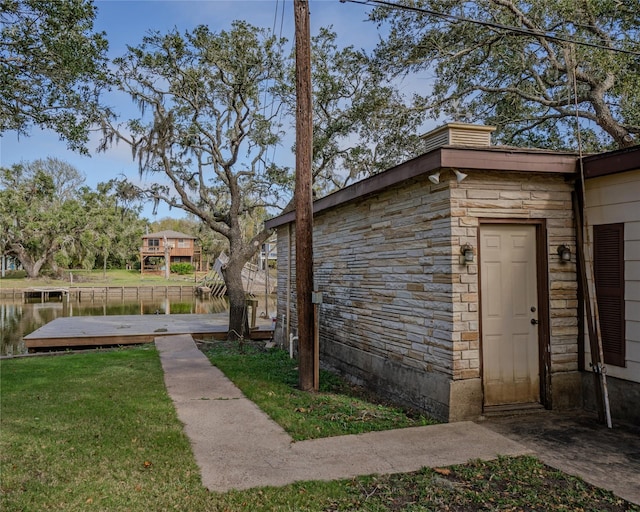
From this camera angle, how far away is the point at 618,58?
30.3ft

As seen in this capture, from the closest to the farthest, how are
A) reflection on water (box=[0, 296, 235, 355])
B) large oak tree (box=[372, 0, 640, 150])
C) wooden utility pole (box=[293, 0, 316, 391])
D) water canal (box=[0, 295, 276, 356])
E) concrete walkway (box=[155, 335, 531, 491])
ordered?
concrete walkway (box=[155, 335, 531, 491]) → wooden utility pole (box=[293, 0, 316, 391]) → large oak tree (box=[372, 0, 640, 150]) → reflection on water (box=[0, 296, 235, 355]) → water canal (box=[0, 295, 276, 356])

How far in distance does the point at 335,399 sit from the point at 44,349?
9.62 metres

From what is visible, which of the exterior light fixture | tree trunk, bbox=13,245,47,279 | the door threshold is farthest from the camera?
tree trunk, bbox=13,245,47,279

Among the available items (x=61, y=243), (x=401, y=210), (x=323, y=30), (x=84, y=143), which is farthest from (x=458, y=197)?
(x=61, y=243)

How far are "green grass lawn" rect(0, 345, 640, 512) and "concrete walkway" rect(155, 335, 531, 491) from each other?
0.14 metres

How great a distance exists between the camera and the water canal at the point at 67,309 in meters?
16.8

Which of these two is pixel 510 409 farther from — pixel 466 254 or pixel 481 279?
pixel 466 254

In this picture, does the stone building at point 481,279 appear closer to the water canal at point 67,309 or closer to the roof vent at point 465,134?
the roof vent at point 465,134

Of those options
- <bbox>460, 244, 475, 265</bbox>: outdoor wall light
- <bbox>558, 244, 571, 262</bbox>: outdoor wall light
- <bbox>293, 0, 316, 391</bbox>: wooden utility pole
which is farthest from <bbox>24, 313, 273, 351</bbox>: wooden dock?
<bbox>558, 244, 571, 262</bbox>: outdoor wall light

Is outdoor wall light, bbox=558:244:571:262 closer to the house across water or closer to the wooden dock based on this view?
the wooden dock

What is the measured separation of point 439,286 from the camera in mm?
5105

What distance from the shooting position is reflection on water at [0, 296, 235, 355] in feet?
54.1

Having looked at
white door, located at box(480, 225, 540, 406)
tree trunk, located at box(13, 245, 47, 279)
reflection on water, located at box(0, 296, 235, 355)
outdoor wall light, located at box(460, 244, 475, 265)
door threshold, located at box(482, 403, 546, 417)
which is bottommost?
reflection on water, located at box(0, 296, 235, 355)

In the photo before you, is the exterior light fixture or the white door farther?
the white door
